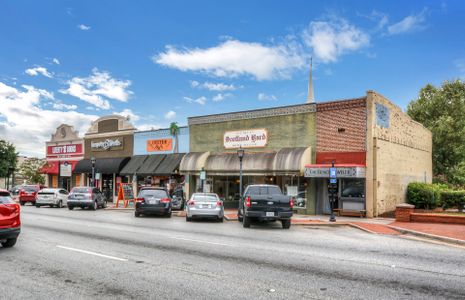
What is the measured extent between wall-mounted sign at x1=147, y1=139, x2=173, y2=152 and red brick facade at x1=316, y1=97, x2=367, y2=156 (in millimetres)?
13574

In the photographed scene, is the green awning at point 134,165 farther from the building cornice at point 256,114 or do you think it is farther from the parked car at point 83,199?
the building cornice at point 256,114

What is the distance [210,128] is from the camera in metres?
28.7

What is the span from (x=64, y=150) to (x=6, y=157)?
1697cm

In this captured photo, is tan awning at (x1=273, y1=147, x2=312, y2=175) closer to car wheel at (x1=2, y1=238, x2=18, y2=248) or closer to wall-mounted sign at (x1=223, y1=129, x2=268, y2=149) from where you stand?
wall-mounted sign at (x1=223, y1=129, x2=268, y2=149)

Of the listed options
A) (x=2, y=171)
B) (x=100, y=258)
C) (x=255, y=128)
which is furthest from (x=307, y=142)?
(x=2, y=171)

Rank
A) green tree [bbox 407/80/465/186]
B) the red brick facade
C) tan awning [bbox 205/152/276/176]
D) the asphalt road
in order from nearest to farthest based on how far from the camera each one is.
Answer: the asphalt road, the red brick facade, tan awning [bbox 205/152/276/176], green tree [bbox 407/80/465/186]

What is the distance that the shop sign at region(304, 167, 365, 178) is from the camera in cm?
2050

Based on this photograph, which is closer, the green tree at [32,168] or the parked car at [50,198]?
the parked car at [50,198]

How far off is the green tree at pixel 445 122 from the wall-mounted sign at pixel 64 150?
36.8 metres

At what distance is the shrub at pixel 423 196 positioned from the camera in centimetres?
2395

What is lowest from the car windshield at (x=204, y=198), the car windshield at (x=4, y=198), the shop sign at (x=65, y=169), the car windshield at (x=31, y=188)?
the car windshield at (x=31, y=188)

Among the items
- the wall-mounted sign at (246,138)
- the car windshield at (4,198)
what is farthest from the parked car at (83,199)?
the car windshield at (4,198)

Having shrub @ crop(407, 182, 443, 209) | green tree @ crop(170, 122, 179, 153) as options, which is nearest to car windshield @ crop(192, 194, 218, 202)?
green tree @ crop(170, 122, 179, 153)

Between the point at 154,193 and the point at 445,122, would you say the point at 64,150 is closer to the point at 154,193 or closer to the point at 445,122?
the point at 154,193
